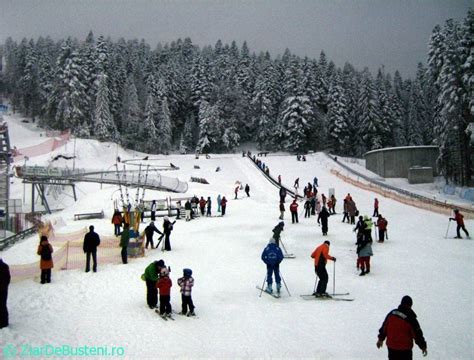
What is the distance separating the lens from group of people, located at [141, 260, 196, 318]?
9.27 meters

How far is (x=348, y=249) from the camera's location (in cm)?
1658

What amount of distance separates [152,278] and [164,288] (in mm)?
498

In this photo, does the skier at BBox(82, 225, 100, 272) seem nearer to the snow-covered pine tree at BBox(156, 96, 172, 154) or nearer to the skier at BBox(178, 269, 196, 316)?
the skier at BBox(178, 269, 196, 316)

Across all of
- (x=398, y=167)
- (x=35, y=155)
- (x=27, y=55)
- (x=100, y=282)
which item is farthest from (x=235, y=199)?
(x=27, y=55)

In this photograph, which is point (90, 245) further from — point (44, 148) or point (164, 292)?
point (44, 148)

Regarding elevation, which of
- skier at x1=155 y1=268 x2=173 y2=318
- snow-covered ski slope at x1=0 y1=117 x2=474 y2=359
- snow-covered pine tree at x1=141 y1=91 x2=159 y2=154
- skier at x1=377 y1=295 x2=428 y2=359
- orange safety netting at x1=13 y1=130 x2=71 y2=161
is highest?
snow-covered pine tree at x1=141 y1=91 x2=159 y2=154

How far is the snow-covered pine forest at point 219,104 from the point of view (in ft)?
236

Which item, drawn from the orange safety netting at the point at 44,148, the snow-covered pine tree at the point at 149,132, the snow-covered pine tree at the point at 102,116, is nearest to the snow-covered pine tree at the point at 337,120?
the snow-covered pine tree at the point at 149,132

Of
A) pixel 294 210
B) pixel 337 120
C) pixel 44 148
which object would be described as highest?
pixel 337 120

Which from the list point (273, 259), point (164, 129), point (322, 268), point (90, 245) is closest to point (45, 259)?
point (90, 245)

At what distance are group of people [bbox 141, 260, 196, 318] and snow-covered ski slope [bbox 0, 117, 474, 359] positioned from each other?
0.90ft

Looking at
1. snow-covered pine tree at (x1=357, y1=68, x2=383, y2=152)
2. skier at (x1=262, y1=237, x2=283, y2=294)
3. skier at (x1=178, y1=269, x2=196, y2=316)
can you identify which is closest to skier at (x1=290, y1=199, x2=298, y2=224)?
skier at (x1=262, y1=237, x2=283, y2=294)

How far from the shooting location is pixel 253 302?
10.4 m

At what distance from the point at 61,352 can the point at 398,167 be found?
50.4 meters
